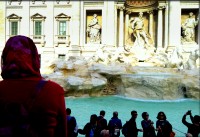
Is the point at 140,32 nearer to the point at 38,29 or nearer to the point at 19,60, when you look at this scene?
the point at 38,29

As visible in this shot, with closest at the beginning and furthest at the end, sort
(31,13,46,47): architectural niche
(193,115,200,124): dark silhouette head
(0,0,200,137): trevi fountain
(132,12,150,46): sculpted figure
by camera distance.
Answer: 1. (193,115,200,124): dark silhouette head
2. (0,0,200,137): trevi fountain
3. (132,12,150,46): sculpted figure
4. (31,13,46,47): architectural niche

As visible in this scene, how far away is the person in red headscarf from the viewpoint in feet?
5.01

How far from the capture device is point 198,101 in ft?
46.8

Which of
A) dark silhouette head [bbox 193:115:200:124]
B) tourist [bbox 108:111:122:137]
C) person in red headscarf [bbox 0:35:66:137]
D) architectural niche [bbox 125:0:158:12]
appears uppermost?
architectural niche [bbox 125:0:158:12]

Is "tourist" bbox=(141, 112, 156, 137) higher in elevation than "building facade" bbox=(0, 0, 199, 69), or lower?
lower

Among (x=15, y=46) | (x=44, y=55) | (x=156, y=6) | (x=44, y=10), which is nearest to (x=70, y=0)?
(x=44, y=10)

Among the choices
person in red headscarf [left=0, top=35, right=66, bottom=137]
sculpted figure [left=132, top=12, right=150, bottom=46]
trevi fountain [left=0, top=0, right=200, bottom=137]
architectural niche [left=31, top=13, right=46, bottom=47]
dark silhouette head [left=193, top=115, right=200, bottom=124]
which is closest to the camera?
person in red headscarf [left=0, top=35, right=66, bottom=137]

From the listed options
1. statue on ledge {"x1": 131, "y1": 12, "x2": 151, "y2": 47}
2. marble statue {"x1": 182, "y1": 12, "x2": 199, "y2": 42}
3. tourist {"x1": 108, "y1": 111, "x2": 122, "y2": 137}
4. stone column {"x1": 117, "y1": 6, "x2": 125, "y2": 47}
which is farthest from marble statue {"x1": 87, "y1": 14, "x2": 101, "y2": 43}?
tourist {"x1": 108, "y1": 111, "x2": 122, "y2": 137}

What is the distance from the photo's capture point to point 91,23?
24.8m

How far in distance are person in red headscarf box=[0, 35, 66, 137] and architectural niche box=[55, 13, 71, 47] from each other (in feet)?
77.0

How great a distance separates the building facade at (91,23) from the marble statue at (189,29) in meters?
0.08

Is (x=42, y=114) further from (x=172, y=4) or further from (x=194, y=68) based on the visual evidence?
(x=172, y=4)

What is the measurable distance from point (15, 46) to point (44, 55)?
78.1 feet

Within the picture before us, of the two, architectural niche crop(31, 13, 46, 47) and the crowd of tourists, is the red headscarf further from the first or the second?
architectural niche crop(31, 13, 46, 47)
